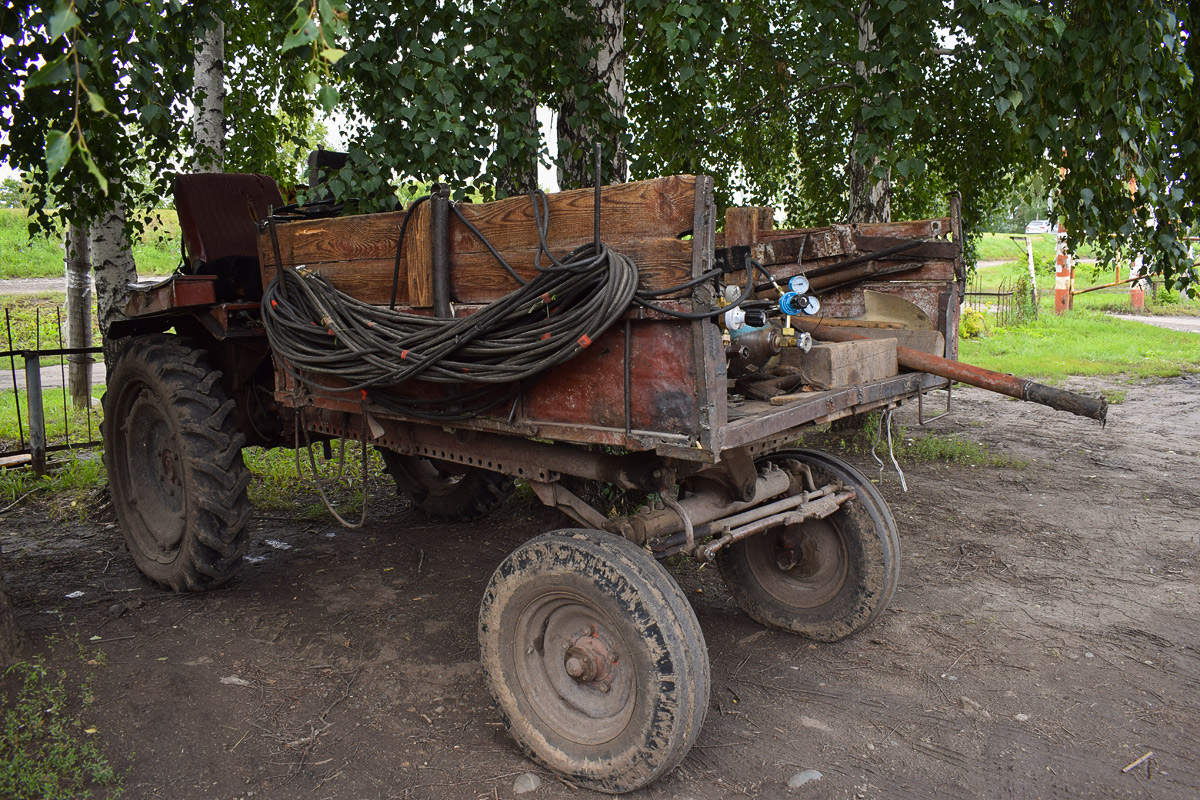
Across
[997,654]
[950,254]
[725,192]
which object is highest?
[725,192]

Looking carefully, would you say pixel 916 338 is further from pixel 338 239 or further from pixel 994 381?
pixel 338 239

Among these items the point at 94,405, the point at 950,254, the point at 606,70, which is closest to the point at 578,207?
the point at 950,254

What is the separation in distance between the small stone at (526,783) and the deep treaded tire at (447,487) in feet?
8.37

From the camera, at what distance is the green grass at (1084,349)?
35.4 feet

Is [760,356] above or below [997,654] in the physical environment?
above

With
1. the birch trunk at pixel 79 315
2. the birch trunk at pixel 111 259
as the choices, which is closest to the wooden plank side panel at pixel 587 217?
the birch trunk at pixel 111 259

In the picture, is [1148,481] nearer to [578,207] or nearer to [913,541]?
[913,541]

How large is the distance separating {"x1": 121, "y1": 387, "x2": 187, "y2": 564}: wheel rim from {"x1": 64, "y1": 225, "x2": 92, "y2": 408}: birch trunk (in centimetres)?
462

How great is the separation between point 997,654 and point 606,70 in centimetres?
385

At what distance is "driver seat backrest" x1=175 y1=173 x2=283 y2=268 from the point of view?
4.21 m

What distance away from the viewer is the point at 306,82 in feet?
7.18

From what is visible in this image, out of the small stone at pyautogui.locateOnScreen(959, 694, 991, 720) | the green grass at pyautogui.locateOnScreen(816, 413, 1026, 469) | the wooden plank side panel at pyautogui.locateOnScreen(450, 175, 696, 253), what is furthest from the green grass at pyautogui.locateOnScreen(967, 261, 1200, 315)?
the wooden plank side panel at pyautogui.locateOnScreen(450, 175, 696, 253)

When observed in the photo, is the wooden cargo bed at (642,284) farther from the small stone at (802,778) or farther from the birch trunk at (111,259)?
the birch trunk at (111,259)

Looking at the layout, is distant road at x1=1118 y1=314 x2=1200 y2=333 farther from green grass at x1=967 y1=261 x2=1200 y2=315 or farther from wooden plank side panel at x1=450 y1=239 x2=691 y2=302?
wooden plank side panel at x1=450 y1=239 x2=691 y2=302
